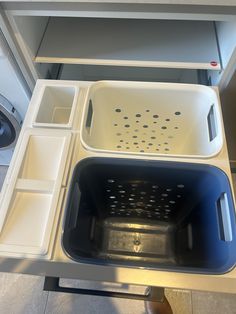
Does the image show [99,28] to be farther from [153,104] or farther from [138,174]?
[138,174]

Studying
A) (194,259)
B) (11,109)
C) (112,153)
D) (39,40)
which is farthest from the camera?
(11,109)

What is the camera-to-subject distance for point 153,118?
102 centimetres

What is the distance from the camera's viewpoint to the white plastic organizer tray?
63 centimetres

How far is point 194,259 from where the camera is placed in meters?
0.86

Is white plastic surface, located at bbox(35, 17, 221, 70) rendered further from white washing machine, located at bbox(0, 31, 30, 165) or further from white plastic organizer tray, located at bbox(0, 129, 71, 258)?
white plastic organizer tray, located at bbox(0, 129, 71, 258)

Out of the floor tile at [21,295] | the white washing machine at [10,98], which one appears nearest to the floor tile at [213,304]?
the floor tile at [21,295]

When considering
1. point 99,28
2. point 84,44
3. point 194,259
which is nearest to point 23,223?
point 194,259

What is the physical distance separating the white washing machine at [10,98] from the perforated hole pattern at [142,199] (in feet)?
1.71

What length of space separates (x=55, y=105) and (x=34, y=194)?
1.18ft

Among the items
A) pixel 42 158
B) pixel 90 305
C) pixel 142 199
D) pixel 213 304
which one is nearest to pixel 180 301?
pixel 213 304

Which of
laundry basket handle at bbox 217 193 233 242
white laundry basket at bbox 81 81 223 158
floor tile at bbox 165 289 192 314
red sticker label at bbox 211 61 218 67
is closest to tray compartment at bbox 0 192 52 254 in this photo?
white laundry basket at bbox 81 81 223 158

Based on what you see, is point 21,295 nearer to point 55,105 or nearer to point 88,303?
point 88,303

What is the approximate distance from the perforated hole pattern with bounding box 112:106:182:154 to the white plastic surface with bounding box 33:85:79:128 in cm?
18

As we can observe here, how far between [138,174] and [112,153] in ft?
0.41
